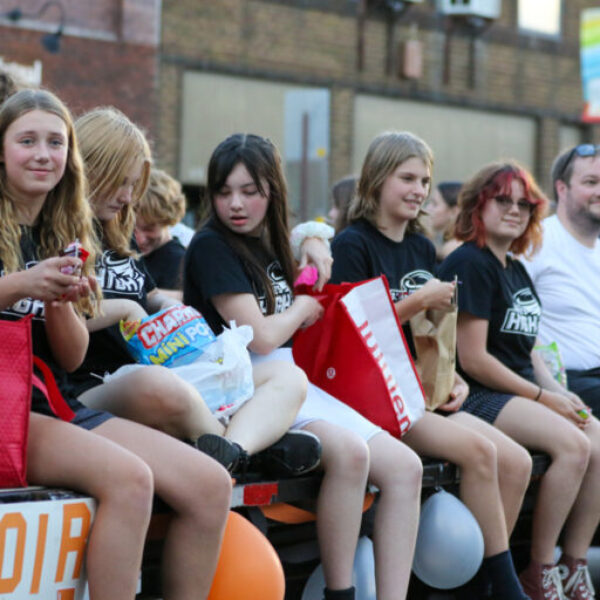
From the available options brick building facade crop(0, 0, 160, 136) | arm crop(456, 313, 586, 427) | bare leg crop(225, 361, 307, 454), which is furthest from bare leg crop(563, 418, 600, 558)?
brick building facade crop(0, 0, 160, 136)

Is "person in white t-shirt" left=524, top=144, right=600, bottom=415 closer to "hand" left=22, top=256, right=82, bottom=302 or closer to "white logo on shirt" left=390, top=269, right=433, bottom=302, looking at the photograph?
"white logo on shirt" left=390, top=269, right=433, bottom=302

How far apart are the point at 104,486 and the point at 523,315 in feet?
8.45

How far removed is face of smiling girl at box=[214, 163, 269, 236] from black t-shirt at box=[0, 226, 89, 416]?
3.23 feet

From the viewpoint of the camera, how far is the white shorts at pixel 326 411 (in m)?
4.05

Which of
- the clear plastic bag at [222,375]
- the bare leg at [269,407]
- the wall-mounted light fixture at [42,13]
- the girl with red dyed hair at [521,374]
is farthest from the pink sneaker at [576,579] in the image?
the wall-mounted light fixture at [42,13]

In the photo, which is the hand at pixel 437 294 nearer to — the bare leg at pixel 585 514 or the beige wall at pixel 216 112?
the bare leg at pixel 585 514

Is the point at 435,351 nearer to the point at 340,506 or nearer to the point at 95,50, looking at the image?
the point at 340,506

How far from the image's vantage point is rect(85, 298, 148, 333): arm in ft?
11.8

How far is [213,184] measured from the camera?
422 cm

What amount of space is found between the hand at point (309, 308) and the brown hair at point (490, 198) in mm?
1221

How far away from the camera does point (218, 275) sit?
4.02 metres

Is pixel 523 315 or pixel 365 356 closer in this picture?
pixel 365 356

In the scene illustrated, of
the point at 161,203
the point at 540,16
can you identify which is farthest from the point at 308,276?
the point at 540,16

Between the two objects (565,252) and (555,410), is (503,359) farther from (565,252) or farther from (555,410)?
(565,252)
